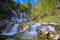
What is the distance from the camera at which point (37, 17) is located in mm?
9719

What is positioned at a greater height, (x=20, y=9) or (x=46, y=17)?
(x=20, y=9)

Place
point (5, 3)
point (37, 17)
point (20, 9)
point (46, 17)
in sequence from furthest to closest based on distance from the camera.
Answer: point (20, 9) < point (5, 3) < point (37, 17) < point (46, 17)

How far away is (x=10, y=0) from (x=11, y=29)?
4736 millimetres

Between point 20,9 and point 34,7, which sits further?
point 20,9

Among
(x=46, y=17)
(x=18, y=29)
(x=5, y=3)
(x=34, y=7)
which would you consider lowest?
(x=18, y=29)

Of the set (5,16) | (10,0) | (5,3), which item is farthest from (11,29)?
(10,0)

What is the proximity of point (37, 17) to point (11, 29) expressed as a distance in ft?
9.14

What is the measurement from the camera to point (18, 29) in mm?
7504

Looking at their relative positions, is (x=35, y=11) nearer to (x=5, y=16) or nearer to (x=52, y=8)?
(x=52, y=8)

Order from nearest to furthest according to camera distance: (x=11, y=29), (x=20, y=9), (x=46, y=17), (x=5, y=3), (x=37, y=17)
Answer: (x=11, y=29) → (x=46, y=17) → (x=37, y=17) → (x=5, y=3) → (x=20, y=9)

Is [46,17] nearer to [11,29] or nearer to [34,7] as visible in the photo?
[34,7]

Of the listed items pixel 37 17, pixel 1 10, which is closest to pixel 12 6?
pixel 1 10

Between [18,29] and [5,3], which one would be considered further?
[5,3]

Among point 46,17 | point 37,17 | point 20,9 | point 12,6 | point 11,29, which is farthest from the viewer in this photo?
point 20,9
